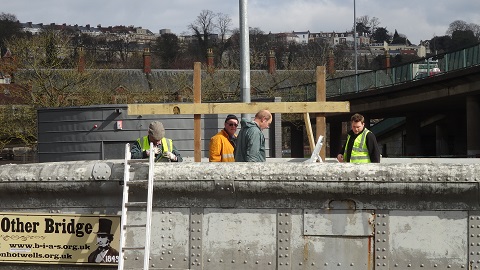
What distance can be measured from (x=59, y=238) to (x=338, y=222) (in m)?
2.61

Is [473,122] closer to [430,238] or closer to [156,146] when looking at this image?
[156,146]

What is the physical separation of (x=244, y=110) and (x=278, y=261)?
284 centimetres

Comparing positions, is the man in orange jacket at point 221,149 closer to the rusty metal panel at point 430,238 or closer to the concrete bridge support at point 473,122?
the rusty metal panel at point 430,238

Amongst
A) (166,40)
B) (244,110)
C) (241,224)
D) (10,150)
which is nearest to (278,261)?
(241,224)

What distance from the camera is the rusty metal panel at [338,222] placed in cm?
756

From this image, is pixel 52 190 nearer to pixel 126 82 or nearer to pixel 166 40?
pixel 126 82

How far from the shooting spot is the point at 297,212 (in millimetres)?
7629

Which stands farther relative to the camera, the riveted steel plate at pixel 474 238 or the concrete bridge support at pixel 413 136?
the concrete bridge support at pixel 413 136

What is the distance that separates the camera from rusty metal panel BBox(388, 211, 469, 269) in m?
7.50

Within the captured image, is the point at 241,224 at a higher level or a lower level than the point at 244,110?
lower

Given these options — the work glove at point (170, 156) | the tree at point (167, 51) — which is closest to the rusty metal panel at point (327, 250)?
the work glove at point (170, 156)

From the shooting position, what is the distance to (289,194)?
24.9 feet

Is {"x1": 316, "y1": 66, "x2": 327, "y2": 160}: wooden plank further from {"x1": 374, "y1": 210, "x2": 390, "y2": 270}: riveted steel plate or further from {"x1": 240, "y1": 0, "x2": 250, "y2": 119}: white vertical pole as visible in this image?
{"x1": 240, "y1": 0, "x2": 250, "y2": 119}: white vertical pole

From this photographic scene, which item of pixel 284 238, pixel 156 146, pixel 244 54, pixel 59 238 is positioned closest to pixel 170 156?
pixel 156 146
